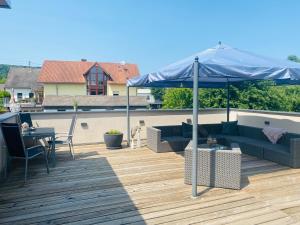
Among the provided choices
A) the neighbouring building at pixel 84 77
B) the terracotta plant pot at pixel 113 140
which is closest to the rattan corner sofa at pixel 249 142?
the terracotta plant pot at pixel 113 140

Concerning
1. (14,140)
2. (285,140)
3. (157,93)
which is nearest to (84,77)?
(157,93)

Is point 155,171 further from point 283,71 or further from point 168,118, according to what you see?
point 168,118

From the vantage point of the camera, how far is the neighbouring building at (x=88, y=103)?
26859 mm

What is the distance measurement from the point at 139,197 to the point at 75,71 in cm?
3512

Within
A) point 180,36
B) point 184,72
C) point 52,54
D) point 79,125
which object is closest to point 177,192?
point 184,72

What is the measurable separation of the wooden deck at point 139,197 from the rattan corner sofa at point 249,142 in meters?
0.30

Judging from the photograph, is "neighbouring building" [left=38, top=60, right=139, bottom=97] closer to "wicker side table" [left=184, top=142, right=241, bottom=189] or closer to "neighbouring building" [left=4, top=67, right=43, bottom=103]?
"neighbouring building" [left=4, top=67, right=43, bottom=103]

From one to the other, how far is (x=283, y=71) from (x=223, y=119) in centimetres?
572

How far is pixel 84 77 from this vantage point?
3550cm

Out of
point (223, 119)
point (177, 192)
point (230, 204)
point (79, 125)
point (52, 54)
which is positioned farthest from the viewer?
point (52, 54)

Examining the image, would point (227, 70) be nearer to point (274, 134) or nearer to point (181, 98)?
point (274, 134)

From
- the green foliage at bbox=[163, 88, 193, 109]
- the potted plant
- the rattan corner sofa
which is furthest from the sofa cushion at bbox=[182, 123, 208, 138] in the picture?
the green foliage at bbox=[163, 88, 193, 109]

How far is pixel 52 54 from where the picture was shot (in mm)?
36594

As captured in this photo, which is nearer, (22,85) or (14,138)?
(14,138)
